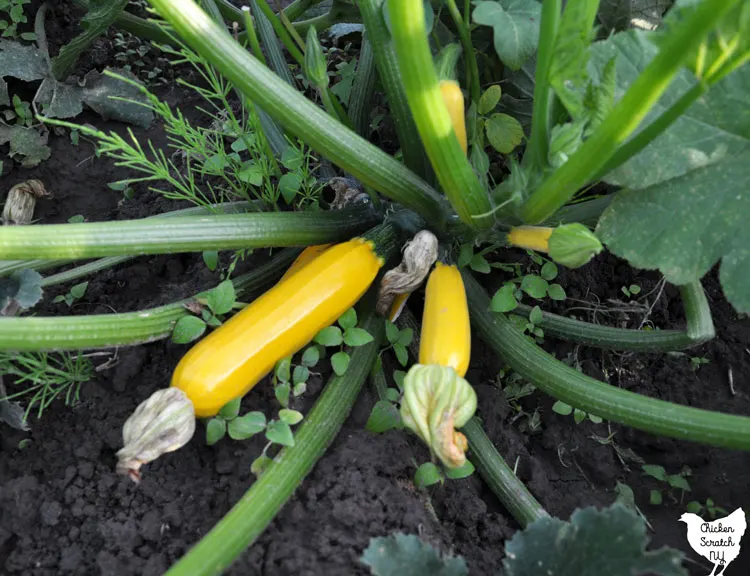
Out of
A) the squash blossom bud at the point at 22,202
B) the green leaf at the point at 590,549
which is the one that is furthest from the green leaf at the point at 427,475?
the squash blossom bud at the point at 22,202

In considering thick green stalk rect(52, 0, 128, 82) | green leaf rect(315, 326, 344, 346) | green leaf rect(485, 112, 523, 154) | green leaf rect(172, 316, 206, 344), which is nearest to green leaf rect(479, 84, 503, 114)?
green leaf rect(485, 112, 523, 154)

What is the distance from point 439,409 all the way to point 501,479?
1.43ft

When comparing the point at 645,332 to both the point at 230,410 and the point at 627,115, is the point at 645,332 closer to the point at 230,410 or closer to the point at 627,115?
the point at 627,115

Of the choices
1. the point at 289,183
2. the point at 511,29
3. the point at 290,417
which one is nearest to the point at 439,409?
the point at 290,417

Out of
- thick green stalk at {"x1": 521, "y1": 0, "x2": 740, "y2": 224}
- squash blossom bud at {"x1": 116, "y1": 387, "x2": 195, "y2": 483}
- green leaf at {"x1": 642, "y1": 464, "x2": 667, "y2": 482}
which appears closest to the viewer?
thick green stalk at {"x1": 521, "y1": 0, "x2": 740, "y2": 224}

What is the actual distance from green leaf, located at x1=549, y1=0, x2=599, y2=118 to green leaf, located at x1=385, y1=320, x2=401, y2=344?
74cm

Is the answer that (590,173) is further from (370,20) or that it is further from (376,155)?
(370,20)

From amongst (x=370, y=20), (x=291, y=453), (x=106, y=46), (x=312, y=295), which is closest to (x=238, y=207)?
(x=312, y=295)

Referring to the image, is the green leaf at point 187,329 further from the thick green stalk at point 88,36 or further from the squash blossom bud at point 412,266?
Answer: the thick green stalk at point 88,36

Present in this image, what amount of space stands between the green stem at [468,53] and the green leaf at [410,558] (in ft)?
4.17

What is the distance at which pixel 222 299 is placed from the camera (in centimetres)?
162

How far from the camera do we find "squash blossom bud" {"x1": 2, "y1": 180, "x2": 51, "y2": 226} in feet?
7.02

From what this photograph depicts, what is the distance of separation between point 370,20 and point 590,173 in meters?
0.68

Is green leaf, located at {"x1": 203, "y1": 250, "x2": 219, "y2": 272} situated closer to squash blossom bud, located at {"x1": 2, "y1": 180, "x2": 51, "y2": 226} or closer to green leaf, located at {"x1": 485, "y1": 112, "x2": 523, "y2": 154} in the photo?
squash blossom bud, located at {"x1": 2, "y1": 180, "x2": 51, "y2": 226}
